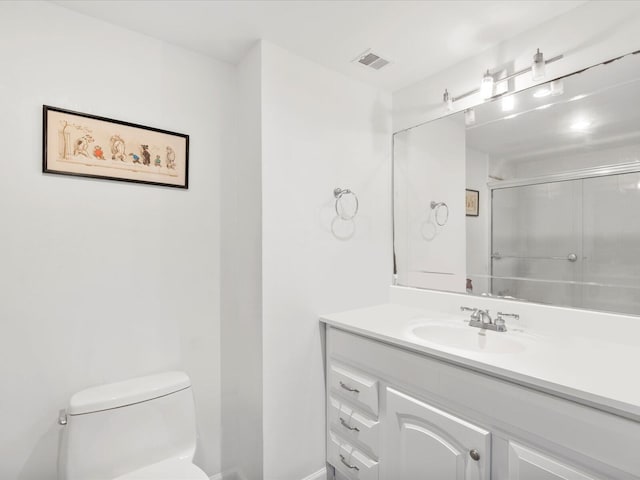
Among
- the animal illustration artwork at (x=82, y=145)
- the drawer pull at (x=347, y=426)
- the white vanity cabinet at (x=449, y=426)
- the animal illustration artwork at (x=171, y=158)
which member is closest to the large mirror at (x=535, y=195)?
the white vanity cabinet at (x=449, y=426)

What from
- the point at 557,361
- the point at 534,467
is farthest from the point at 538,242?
the point at 534,467

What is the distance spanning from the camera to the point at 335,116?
1.88 metres

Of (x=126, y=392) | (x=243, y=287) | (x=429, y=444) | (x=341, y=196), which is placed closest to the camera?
(x=429, y=444)

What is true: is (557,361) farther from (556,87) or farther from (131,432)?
(131,432)

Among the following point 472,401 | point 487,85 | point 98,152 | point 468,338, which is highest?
point 487,85

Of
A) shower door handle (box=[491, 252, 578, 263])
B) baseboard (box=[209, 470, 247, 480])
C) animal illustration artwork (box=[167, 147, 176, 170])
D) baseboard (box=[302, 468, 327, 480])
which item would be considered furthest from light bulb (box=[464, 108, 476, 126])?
baseboard (box=[209, 470, 247, 480])

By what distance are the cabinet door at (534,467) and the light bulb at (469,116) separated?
4.92 feet

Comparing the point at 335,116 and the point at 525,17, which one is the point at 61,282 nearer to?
the point at 335,116

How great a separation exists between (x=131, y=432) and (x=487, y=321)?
5.34ft

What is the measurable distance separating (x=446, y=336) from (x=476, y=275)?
1.29ft

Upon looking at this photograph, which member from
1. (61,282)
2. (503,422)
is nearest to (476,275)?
(503,422)

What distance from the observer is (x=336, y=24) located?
1506 mm

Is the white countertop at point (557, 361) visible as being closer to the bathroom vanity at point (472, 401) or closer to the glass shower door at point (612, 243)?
the bathroom vanity at point (472, 401)

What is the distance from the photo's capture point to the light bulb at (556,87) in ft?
4.78
